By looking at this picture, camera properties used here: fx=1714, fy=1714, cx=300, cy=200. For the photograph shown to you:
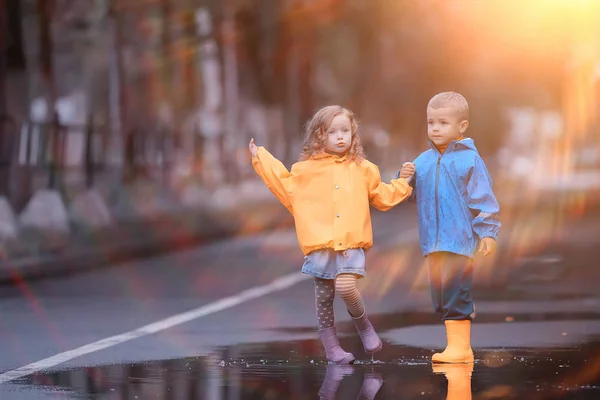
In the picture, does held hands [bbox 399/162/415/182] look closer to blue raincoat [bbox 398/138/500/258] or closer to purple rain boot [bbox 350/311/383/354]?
blue raincoat [bbox 398/138/500/258]

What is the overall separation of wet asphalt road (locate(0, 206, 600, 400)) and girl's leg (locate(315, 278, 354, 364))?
115 millimetres

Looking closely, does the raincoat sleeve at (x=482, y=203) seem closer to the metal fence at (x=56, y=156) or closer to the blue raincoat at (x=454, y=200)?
the blue raincoat at (x=454, y=200)

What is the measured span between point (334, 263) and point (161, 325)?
3455 mm

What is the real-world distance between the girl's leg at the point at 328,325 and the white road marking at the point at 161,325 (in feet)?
5.21

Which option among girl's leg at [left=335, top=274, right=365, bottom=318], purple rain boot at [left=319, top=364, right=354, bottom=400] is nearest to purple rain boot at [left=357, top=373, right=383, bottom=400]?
purple rain boot at [left=319, top=364, right=354, bottom=400]

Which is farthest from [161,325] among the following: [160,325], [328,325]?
[328,325]

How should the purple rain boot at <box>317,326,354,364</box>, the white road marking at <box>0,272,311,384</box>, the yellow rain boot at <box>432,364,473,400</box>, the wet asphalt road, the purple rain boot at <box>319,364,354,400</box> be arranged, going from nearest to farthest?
the yellow rain boot at <box>432,364,473,400</box> → the purple rain boot at <box>319,364,354,400</box> → the wet asphalt road → the purple rain boot at <box>317,326,354,364</box> → the white road marking at <box>0,272,311,384</box>

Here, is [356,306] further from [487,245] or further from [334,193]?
[487,245]

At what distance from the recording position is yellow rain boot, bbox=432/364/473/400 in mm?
8055

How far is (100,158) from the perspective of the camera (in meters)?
31.7

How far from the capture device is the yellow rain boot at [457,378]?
8055 millimetres

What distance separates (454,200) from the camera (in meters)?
9.38

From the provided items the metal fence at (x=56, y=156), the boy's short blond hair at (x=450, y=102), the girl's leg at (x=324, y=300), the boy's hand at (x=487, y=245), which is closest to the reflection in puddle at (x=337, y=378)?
the girl's leg at (x=324, y=300)

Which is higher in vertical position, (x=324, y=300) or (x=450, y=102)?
(x=450, y=102)
